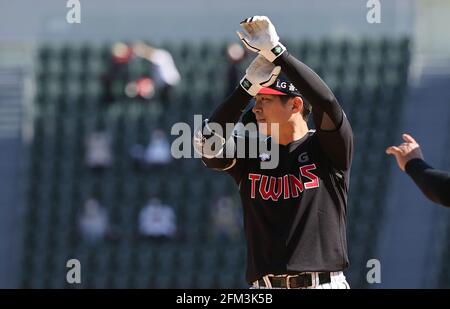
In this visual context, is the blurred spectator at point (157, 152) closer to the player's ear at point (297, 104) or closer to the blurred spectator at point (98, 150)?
the blurred spectator at point (98, 150)

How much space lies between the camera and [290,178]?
14.1 ft

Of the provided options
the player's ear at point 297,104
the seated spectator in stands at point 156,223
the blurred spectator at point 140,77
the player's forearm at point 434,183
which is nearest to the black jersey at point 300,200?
the player's ear at point 297,104

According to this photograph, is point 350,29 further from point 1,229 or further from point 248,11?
point 1,229

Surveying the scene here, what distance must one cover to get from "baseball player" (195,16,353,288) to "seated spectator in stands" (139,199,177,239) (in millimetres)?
6583

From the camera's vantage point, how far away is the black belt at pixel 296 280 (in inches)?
167

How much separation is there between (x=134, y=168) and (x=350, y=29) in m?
2.82

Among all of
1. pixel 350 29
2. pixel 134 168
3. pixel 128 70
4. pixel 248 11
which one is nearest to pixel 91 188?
pixel 134 168

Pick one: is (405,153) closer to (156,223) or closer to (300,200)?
(300,200)

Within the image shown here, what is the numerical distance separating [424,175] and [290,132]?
59 centimetres

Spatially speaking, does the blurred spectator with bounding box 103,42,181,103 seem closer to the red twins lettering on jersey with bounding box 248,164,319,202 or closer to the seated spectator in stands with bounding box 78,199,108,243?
the seated spectator in stands with bounding box 78,199,108,243
